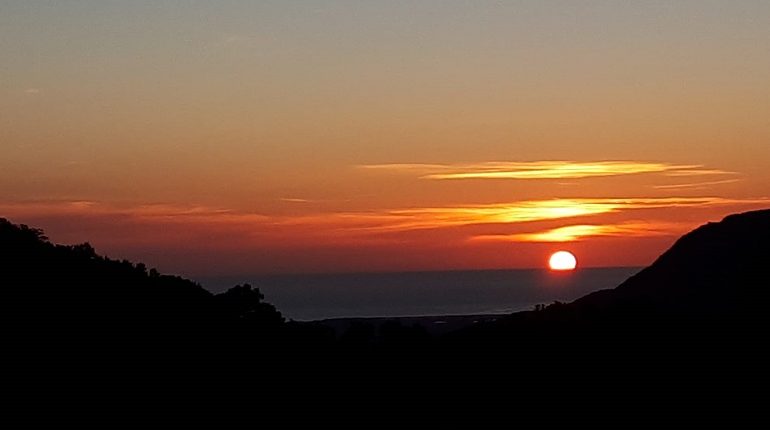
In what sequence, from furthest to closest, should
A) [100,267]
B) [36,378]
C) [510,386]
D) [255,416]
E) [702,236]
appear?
[702,236] < [100,267] < [510,386] < [255,416] < [36,378]

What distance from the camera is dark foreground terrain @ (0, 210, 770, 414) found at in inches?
1212

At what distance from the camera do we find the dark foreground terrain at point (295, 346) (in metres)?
30.8

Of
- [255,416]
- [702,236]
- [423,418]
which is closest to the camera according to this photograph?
[255,416]

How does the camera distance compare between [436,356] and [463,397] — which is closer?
[463,397]

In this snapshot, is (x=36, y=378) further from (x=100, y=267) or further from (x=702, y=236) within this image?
(x=702, y=236)

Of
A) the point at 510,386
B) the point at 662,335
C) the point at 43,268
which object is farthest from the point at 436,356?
the point at 43,268

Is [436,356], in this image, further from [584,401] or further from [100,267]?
[100,267]

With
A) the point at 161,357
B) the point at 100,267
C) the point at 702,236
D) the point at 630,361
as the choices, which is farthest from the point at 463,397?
the point at 702,236

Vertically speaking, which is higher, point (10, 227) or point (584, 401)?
point (10, 227)

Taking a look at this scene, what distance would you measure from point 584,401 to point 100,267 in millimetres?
14660

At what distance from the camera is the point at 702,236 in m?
52.7

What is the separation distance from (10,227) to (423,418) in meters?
15.0

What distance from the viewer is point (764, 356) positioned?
3647cm

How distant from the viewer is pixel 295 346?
119 feet
